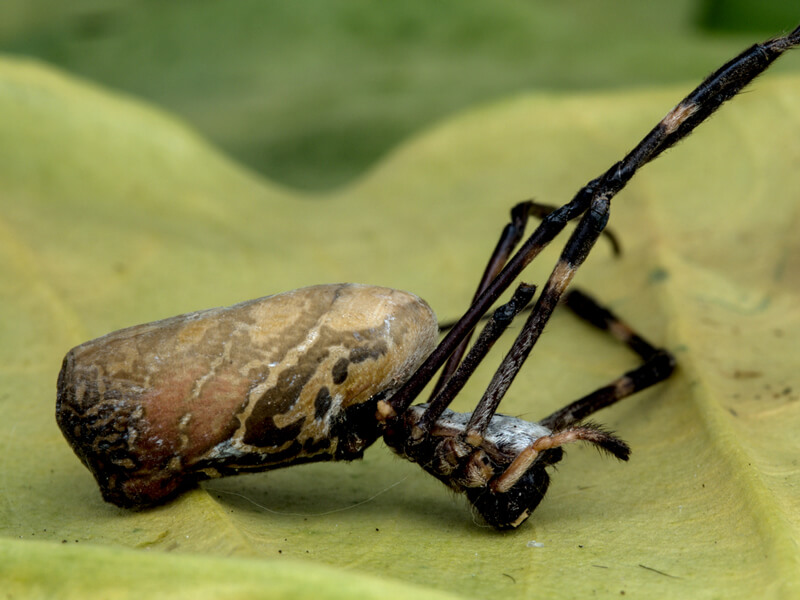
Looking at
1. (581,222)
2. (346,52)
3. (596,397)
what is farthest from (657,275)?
(346,52)

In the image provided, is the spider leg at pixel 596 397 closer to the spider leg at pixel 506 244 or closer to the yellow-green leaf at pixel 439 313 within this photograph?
the yellow-green leaf at pixel 439 313

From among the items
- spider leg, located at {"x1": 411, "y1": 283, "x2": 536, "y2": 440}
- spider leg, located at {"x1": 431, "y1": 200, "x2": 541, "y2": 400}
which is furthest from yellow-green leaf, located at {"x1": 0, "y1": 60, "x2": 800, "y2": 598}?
spider leg, located at {"x1": 431, "y1": 200, "x2": 541, "y2": 400}

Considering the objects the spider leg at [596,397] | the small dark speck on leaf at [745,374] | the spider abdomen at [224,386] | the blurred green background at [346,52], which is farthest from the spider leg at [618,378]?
the blurred green background at [346,52]

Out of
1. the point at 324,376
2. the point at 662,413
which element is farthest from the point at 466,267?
the point at 324,376

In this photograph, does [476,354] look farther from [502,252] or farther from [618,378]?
[618,378]

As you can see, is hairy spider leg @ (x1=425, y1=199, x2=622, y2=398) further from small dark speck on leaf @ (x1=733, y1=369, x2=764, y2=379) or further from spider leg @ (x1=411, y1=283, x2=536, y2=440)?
small dark speck on leaf @ (x1=733, y1=369, x2=764, y2=379)

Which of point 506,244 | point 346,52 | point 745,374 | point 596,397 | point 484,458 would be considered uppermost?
point 346,52

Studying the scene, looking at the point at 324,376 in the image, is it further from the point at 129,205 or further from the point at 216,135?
the point at 216,135

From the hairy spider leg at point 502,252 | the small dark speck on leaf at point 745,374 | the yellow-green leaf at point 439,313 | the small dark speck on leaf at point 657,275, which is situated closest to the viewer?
the yellow-green leaf at point 439,313
